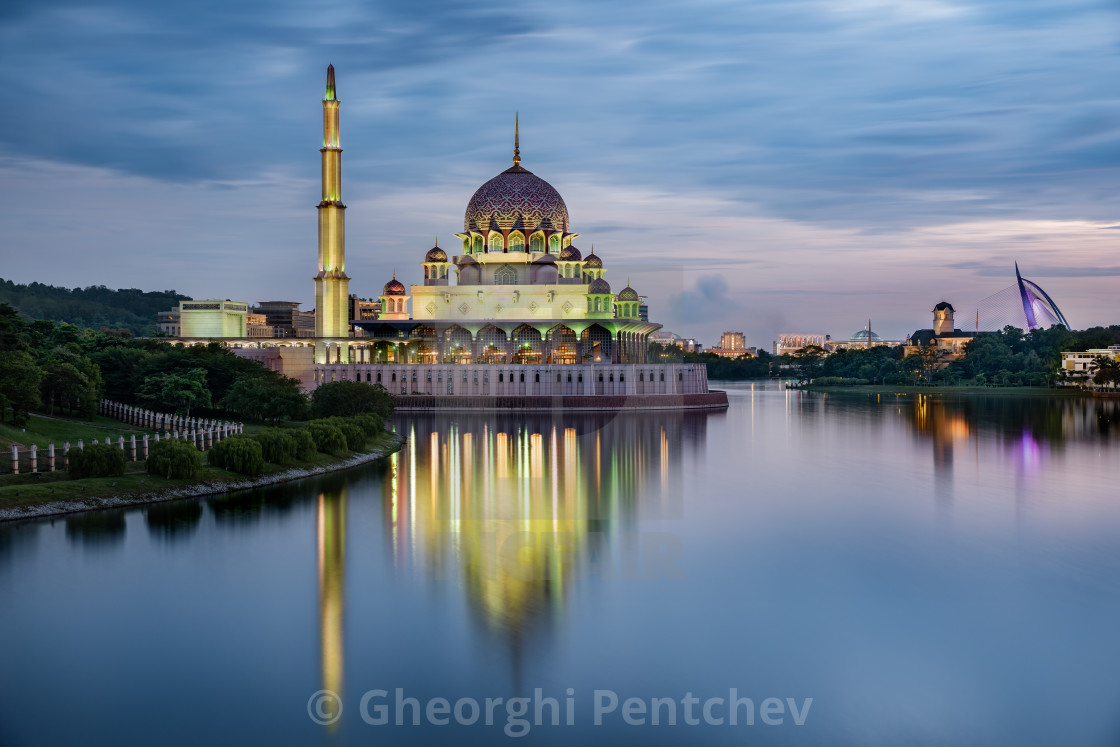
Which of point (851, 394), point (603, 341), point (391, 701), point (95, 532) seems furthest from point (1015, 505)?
point (851, 394)

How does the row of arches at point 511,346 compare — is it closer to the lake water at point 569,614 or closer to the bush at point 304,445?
the lake water at point 569,614

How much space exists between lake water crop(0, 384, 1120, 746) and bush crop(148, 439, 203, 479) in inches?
61.7

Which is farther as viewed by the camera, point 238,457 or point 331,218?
point 331,218

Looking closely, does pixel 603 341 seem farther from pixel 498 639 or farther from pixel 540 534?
pixel 498 639

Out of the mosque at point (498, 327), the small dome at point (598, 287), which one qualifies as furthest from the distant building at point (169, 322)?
the small dome at point (598, 287)

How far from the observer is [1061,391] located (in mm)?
93812

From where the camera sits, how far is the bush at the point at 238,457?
2788cm

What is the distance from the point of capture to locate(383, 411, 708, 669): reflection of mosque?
62.1 ft

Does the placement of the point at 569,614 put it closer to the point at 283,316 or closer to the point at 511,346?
the point at 511,346

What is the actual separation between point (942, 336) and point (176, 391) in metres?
141

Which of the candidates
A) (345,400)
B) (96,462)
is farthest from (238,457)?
(345,400)

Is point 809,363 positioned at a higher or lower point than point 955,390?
higher

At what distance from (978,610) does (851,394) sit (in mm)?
83920

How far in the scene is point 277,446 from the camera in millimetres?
29922
